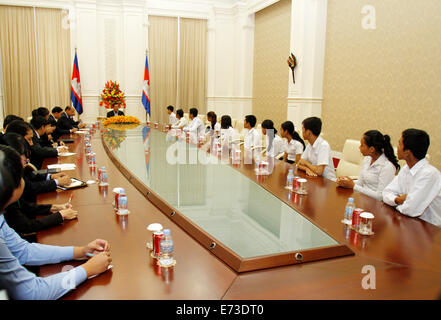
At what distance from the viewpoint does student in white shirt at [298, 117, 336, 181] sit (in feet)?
9.82

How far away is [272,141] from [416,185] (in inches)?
92.6

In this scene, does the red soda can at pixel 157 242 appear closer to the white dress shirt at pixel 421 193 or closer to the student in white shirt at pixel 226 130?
the white dress shirt at pixel 421 193

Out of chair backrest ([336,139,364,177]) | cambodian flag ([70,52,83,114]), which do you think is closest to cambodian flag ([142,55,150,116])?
cambodian flag ([70,52,83,114])

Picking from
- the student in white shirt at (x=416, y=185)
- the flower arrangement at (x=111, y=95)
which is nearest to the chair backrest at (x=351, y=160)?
the student in white shirt at (x=416, y=185)

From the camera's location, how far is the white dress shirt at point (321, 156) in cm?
303

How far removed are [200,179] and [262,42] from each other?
275 inches

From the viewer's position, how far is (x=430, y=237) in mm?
1658

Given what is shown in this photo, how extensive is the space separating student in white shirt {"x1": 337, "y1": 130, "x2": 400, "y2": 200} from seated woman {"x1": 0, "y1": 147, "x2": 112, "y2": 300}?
181 cm

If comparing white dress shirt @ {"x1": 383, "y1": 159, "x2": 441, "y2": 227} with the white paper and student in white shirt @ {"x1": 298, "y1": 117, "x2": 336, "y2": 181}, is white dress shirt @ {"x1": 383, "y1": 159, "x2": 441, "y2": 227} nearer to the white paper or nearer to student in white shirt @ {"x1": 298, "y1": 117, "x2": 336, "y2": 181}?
student in white shirt @ {"x1": 298, "y1": 117, "x2": 336, "y2": 181}

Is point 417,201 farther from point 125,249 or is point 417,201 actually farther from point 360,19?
point 360,19

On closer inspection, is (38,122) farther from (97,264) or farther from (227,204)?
(97,264)

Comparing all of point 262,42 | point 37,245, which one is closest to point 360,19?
point 262,42

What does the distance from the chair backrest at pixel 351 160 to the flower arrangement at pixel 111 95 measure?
6.35 metres

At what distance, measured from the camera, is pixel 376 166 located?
2.59m
